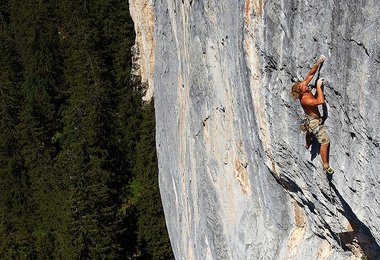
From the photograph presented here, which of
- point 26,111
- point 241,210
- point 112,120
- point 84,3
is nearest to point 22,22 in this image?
point 84,3

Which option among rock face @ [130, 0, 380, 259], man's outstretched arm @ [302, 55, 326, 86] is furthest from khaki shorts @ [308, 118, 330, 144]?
man's outstretched arm @ [302, 55, 326, 86]

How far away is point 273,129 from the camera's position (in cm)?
919

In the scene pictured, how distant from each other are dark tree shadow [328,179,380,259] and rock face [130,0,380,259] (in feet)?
0.08

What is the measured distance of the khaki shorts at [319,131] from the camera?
802 cm

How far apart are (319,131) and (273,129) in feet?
4.09

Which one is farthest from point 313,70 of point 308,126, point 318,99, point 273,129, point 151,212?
point 151,212

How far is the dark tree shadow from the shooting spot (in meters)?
8.52

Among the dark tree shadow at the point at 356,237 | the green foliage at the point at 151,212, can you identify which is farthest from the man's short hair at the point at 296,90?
the green foliage at the point at 151,212

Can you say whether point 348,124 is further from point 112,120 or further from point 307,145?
point 112,120

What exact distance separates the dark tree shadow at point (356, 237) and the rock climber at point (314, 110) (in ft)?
1.56

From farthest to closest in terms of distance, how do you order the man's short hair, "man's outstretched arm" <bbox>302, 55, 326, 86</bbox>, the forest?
the forest < the man's short hair < "man's outstretched arm" <bbox>302, 55, 326, 86</bbox>

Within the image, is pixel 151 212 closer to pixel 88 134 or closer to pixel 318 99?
pixel 88 134

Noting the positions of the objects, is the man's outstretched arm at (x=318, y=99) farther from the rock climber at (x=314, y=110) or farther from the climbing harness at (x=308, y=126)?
the climbing harness at (x=308, y=126)

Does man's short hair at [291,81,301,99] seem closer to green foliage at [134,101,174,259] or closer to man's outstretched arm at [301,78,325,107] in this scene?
man's outstretched arm at [301,78,325,107]
